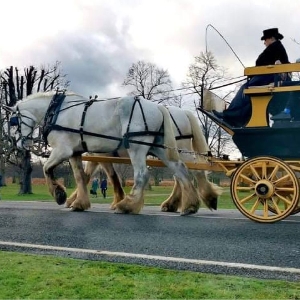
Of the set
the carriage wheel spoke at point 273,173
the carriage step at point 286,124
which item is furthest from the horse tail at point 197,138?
the carriage wheel spoke at point 273,173

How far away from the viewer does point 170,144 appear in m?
9.56

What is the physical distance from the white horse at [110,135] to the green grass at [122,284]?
472cm

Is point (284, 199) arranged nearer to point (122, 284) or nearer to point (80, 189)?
point (122, 284)

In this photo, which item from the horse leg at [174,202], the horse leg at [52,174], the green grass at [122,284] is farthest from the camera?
the horse leg at [174,202]

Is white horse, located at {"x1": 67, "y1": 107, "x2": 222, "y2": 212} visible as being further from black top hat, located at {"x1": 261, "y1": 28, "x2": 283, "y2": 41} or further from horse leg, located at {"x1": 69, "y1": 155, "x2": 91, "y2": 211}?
black top hat, located at {"x1": 261, "y1": 28, "x2": 283, "y2": 41}

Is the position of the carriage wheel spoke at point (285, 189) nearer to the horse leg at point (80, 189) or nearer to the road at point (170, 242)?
the road at point (170, 242)

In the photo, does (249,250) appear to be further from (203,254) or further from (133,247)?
(133,247)

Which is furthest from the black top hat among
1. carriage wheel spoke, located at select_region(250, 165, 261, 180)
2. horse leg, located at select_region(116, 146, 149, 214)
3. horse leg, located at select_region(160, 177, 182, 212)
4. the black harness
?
horse leg, located at select_region(160, 177, 182, 212)

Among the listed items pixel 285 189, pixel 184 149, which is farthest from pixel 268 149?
pixel 184 149

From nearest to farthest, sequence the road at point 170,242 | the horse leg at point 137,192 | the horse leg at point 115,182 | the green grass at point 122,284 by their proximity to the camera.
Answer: the green grass at point 122,284 < the road at point 170,242 < the horse leg at point 137,192 < the horse leg at point 115,182

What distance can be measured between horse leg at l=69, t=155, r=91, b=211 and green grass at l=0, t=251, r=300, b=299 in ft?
17.7

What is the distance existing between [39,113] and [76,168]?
1380 millimetres

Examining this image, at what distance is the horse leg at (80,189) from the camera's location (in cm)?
1025

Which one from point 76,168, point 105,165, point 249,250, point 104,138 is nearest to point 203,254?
point 249,250
